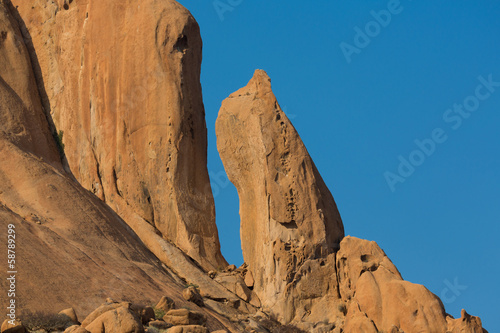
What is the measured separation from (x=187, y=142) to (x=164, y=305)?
11.8 m

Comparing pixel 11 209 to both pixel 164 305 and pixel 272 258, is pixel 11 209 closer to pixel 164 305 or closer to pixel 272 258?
pixel 164 305

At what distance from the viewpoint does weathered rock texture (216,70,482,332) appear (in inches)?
1406

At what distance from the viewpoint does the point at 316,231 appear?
38.2 m

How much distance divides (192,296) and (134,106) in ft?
37.1

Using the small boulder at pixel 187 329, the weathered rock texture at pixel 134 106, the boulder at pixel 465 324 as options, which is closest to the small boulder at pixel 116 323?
the small boulder at pixel 187 329

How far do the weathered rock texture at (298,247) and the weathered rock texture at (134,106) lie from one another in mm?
2329

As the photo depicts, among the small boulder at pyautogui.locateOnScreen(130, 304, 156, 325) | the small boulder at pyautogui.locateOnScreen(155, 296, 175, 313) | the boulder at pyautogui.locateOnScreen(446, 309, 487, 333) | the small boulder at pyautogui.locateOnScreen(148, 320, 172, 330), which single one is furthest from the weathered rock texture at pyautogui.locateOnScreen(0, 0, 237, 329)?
the boulder at pyautogui.locateOnScreen(446, 309, 487, 333)

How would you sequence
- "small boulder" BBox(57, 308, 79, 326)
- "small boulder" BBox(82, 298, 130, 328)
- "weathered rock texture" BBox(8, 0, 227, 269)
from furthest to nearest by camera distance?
1. "weathered rock texture" BBox(8, 0, 227, 269)
2. "small boulder" BBox(57, 308, 79, 326)
3. "small boulder" BBox(82, 298, 130, 328)

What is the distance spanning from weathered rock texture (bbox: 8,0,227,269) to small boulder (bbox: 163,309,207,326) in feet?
31.8

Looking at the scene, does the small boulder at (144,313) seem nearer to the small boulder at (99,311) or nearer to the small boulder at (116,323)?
the small boulder at (99,311)

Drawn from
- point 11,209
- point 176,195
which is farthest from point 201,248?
point 11,209

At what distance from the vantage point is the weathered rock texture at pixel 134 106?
41.7m

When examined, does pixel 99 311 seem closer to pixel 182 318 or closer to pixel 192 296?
pixel 182 318

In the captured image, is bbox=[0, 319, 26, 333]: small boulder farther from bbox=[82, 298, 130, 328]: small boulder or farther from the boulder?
the boulder
